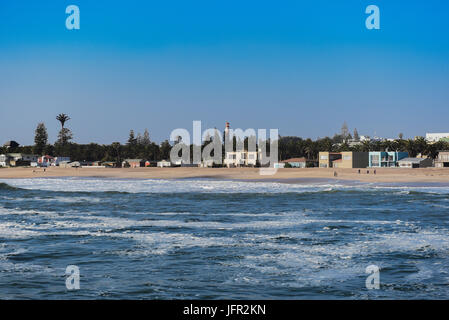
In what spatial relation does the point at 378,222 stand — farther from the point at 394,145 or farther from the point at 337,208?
the point at 394,145

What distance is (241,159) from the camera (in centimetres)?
14488

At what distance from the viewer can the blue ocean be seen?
40.9ft

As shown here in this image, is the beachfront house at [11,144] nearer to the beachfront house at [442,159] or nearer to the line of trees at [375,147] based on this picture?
the line of trees at [375,147]

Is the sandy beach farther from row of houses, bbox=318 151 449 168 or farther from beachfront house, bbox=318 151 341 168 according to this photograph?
beachfront house, bbox=318 151 341 168

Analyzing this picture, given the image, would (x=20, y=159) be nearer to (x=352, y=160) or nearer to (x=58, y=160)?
(x=58, y=160)

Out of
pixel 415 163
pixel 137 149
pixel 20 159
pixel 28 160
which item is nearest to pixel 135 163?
pixel 137 149

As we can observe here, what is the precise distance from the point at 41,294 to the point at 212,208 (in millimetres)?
23007

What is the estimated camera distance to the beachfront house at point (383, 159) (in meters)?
125

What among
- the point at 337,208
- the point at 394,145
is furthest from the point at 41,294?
the point at 394,145

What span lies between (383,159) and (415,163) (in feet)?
30.1

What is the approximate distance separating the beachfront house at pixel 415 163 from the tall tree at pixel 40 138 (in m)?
127
